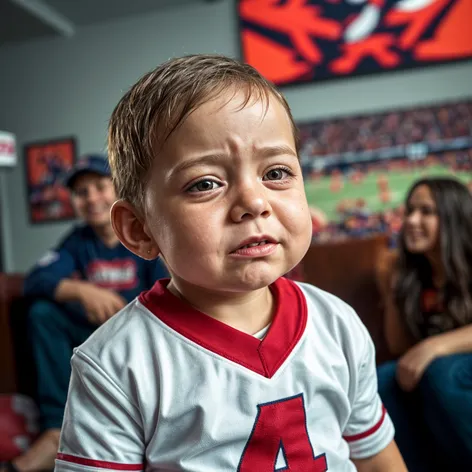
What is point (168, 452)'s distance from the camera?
1.85 feet

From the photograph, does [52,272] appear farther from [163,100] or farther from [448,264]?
[163,100]

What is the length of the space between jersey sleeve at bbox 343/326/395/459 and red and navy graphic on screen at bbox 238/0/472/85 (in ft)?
9.77

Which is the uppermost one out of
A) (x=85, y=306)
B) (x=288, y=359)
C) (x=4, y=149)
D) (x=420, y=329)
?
(x=4, y=149)

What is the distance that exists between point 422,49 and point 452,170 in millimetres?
819

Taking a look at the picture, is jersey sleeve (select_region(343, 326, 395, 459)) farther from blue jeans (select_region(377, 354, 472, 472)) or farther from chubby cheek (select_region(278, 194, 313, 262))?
blue jeans (select_region(377, 354, 472, 472))

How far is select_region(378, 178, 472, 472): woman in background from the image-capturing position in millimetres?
1240

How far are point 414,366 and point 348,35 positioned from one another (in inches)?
107

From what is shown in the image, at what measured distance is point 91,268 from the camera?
2.02 m

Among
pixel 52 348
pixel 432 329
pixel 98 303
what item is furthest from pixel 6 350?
pixel 432 329

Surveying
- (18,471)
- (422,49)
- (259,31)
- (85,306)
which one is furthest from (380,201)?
(18,471)

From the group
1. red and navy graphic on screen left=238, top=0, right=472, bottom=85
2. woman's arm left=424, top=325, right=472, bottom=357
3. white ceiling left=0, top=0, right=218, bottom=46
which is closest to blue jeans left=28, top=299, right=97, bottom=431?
woman's arm left=424, top=325, right=472, bottom=357

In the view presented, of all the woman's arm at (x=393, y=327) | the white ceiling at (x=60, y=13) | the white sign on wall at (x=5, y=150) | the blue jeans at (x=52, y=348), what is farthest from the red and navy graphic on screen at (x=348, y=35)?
the blue jeans at (x=52, y=348)

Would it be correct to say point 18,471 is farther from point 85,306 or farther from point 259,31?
point 259,31

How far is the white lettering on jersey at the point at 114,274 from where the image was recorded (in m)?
1.90
